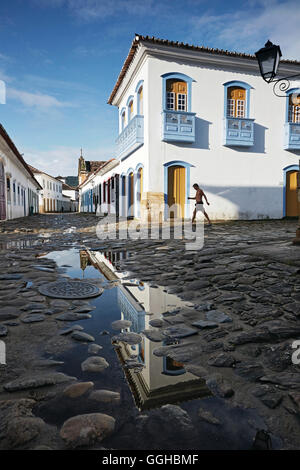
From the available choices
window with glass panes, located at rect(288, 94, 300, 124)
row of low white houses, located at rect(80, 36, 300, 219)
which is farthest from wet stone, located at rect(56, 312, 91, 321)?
window with glass panes, located at rect(288, 94, 300, 124)

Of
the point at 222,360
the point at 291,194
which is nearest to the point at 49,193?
the point at 291,194

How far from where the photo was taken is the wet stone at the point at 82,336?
200 centimetres

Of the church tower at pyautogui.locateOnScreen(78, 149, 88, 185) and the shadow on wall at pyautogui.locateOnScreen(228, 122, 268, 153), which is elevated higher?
the church tower at pyautogui.locateOnScreen(78, 149, 88, 185)

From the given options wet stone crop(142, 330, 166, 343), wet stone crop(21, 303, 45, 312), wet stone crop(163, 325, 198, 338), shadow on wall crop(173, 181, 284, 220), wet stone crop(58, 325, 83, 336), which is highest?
shadow on wall crop(173, 181, 284, 220)

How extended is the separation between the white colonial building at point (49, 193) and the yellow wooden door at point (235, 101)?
37.1 meters

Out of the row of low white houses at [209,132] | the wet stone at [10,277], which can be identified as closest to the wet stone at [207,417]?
the wet stone at [10,277]

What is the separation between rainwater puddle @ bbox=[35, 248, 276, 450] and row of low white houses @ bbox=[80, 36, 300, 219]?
1037 cm

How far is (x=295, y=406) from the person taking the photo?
133 cm

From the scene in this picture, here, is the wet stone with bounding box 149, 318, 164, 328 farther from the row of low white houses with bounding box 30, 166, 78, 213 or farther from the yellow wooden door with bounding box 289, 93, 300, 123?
the row of low white houses with bounding box 30, 166, 78, 213

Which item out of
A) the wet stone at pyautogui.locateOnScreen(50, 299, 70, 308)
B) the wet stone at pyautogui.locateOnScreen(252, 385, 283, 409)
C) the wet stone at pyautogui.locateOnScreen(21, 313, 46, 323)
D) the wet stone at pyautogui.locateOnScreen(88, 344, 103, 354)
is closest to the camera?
the wet stone at pyautogui.locateOnScreen(252, 385, 283, 409)

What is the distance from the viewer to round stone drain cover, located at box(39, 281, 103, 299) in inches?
116

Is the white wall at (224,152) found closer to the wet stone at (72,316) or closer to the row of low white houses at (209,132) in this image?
the row of low white houses at (209,132)
